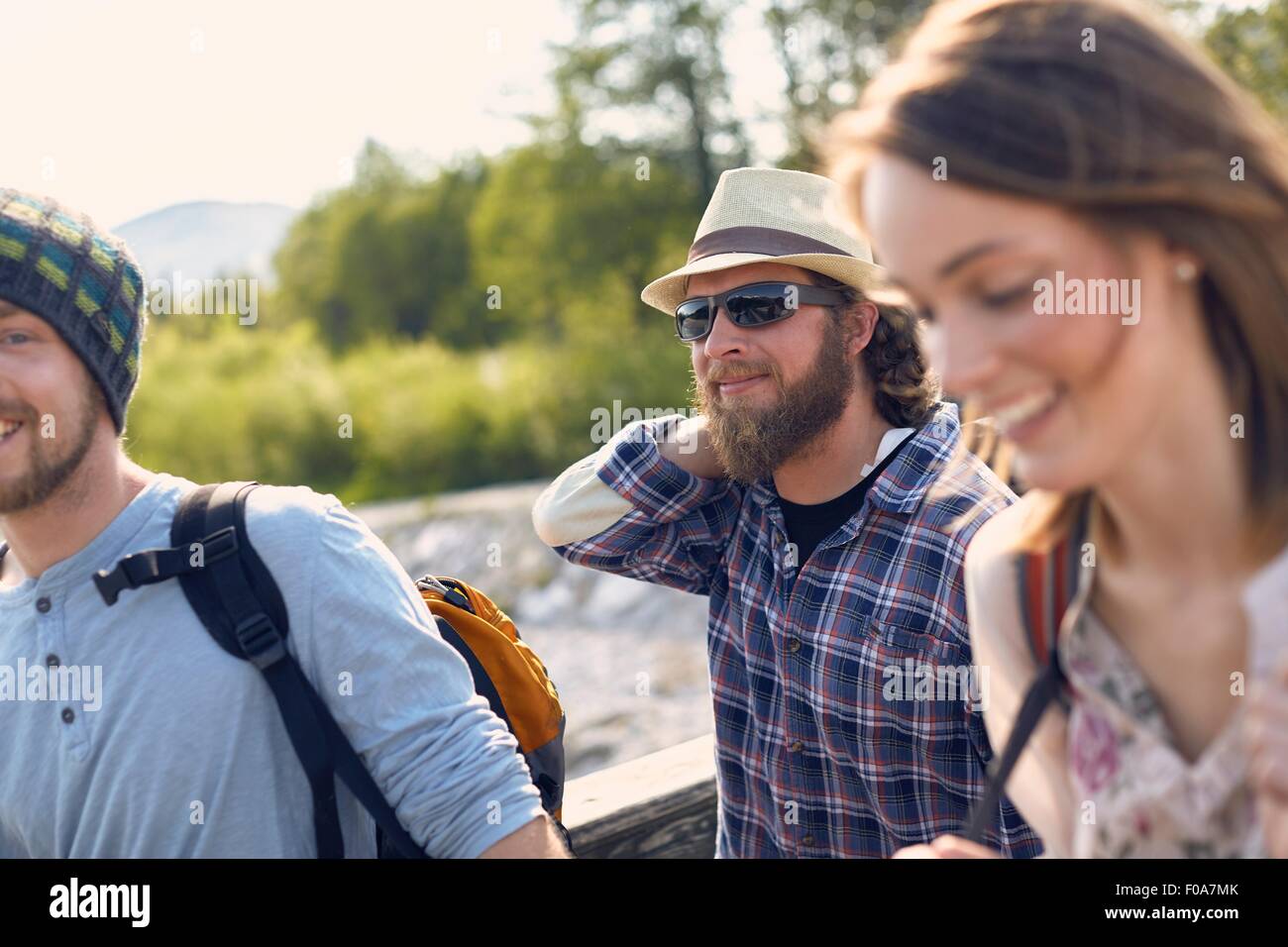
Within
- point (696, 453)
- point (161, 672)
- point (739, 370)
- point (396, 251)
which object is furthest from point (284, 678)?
point (396, 251)

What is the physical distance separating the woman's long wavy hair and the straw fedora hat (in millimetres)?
1643

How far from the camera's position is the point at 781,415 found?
2.76 metres

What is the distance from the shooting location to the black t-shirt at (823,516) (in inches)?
109

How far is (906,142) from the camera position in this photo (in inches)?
47.7

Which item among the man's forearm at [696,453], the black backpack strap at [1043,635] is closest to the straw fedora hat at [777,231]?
the man's forearm at [696,453]

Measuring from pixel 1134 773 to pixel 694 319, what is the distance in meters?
1.92

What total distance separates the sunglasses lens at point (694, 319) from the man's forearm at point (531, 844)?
1.41 metres

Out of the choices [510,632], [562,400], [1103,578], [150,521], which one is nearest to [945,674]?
[510,632]

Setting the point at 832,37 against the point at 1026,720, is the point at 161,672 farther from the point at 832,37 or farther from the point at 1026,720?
the point at 832,37

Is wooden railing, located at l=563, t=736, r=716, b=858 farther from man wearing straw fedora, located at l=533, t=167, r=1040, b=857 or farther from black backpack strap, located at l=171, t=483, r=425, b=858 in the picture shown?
black backpack strap, located at l=171, t=483, r=425, b=858

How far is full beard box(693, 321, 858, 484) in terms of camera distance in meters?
2.78

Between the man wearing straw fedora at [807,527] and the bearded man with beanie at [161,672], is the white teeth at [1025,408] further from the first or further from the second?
the man wearing straw fedora at [807,527]

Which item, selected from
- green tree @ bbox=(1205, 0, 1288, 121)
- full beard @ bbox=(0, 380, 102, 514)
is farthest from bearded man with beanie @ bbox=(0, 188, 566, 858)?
green tree @ bbox=(1205, 0, 1288, 121)

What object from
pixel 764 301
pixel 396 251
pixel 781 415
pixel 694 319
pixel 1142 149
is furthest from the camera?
pixel 396 251
